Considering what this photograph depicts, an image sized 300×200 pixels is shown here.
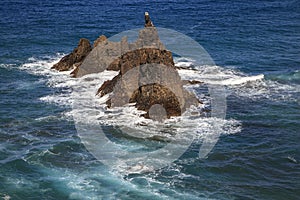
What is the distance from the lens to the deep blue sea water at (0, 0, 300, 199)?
4325 cm

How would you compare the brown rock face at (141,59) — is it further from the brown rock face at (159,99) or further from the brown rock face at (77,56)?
the brown rock face at (77,56)

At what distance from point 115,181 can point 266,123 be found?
21065 mm

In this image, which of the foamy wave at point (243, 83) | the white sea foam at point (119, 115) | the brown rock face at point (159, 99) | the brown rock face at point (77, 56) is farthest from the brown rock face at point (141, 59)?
the brown rock face at point (77, 56)

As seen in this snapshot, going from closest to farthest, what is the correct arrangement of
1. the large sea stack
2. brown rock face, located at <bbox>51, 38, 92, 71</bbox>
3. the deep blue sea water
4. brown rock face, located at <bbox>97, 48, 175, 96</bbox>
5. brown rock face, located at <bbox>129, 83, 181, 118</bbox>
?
the deep blue sea water
brown rock face, located at <bbox>129, 83, 181, 118</bbox>
the large sea stack
brown rock face, located at <bbox>97, 48, 175, 96</bbox>
brown rock face, located at <bbox>51, 38, 92, 71</bbox>

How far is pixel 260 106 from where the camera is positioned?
61906 mm

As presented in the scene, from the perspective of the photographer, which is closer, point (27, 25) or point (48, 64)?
point (48, 64)

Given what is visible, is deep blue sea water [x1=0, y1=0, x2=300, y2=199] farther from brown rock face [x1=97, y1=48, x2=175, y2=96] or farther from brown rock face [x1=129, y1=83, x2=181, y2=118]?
brown rock face [x1=97, y1=48, x2=175, y2=96]

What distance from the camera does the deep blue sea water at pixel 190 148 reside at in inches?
1703

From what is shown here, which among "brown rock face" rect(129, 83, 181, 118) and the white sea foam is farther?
"brown rock face" rect(129, 83, 181, 118)

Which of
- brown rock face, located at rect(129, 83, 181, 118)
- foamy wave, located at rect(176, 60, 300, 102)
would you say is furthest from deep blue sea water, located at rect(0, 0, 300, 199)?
brown rock face, located at rect(129, 83, 181, 118)

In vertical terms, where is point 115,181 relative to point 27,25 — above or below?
below

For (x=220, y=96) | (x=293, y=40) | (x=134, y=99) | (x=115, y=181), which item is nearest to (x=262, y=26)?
(x=293, y=40)

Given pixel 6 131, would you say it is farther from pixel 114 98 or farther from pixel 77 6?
pixel 77 6

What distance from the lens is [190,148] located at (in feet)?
167
